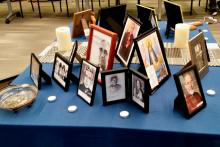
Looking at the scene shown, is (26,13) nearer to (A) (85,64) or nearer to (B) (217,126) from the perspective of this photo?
(A) (85,64)

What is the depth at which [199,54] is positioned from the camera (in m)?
1.38

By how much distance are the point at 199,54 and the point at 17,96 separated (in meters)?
0.95

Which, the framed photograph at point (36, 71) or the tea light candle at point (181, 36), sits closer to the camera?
the framed photograph at point (36, 71)

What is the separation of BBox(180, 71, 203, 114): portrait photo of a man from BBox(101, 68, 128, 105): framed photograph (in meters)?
0.27

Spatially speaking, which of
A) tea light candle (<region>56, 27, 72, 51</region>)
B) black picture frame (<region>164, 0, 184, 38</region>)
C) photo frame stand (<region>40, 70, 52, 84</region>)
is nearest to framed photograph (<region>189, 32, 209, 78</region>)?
black picture frame (<region>164, 0, 184, 38</region>)

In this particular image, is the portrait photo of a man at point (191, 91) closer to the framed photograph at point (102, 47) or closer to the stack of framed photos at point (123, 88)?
the stack of framed photos at point (123, 88)

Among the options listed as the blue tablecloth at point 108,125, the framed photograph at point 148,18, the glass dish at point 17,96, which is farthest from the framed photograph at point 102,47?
the framed photograph at point 148,18

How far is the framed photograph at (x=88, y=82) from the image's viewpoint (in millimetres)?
1265

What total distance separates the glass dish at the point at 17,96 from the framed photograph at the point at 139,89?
484 mm

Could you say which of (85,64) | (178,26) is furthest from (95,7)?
(85,64)

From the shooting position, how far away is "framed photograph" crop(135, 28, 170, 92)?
4.25 ft

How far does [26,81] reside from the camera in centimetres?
154

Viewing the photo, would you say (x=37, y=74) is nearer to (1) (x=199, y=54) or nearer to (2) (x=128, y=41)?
(2) (x=128, y=41)

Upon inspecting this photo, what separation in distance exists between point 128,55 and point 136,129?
500 mm
